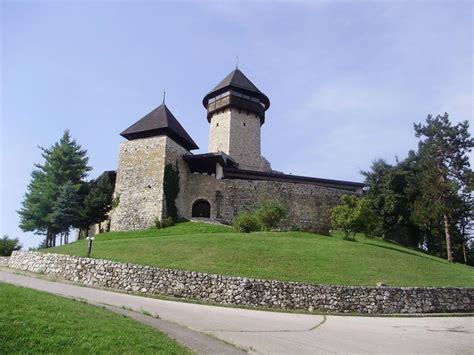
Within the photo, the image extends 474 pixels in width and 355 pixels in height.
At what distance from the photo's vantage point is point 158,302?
→ 14.3 m

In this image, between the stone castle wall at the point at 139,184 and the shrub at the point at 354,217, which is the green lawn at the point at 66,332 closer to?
the shrub at the point at 354,217

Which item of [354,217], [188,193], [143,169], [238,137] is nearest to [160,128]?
[143,169]

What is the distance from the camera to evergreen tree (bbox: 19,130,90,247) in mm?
30078

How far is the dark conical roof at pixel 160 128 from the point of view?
32656mm

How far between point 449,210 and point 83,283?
2400cm

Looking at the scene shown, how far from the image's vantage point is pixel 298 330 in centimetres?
1107

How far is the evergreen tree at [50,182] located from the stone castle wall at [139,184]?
3469 millimetres

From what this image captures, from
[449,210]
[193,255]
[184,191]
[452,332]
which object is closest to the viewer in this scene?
[452,332]

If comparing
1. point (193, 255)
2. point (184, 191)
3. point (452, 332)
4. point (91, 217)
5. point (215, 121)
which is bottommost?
point (452, 332)

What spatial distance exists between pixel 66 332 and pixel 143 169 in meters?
24.9

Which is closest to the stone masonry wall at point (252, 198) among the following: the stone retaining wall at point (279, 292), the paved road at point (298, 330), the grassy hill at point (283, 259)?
the grassy hill at point (283, 259)

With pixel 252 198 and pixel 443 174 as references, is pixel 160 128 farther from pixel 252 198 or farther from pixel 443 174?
pixel 443 174

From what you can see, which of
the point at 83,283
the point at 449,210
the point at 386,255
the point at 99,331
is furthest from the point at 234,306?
the point at 449,210

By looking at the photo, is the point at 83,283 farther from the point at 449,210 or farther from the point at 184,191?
the point at 449,210
